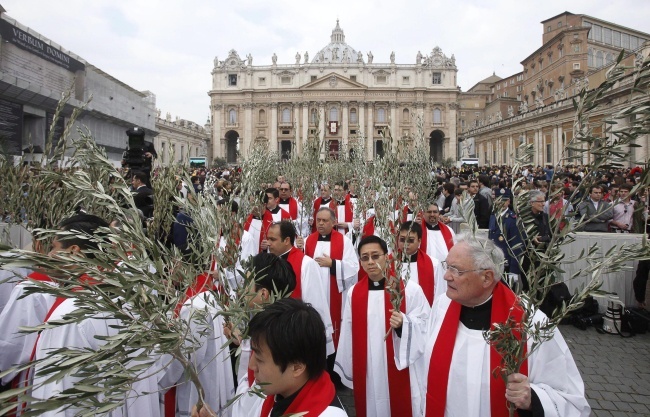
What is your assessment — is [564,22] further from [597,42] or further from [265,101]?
[265,101]

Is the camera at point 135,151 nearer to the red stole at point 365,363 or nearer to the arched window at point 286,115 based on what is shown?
the red stole at point 365,363

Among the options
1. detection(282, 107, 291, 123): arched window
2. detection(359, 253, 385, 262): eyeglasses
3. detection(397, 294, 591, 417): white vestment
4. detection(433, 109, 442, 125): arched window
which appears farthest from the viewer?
detection(433, 109, 442, 125): arched window

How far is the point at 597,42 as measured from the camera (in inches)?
1843

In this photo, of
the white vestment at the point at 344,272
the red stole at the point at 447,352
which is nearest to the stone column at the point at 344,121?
the white vestment at the point at 344,272

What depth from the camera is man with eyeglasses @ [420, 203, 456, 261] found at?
6.64m

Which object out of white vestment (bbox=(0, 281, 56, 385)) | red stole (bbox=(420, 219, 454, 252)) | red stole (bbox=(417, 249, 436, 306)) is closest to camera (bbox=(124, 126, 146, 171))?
red stole (bbox=(420, 219, 454, 252))

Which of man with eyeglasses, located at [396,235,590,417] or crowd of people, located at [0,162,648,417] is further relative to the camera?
man with eyeglasses, located at [396,235,590,417]

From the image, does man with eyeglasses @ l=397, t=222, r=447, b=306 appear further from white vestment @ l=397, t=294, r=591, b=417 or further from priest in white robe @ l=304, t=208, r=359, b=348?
white vestment @ l=397, t=294, r=591, b=417

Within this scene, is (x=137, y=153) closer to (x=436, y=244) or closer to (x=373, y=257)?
(x=436, y=244)

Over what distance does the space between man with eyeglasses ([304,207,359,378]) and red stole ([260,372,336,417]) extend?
2.85 meters

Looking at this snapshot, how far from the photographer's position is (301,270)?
4551mm

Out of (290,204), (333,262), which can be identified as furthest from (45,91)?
(333,262)

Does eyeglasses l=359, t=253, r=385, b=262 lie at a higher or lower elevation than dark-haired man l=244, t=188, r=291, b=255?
lower

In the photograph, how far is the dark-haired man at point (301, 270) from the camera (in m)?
4.47
